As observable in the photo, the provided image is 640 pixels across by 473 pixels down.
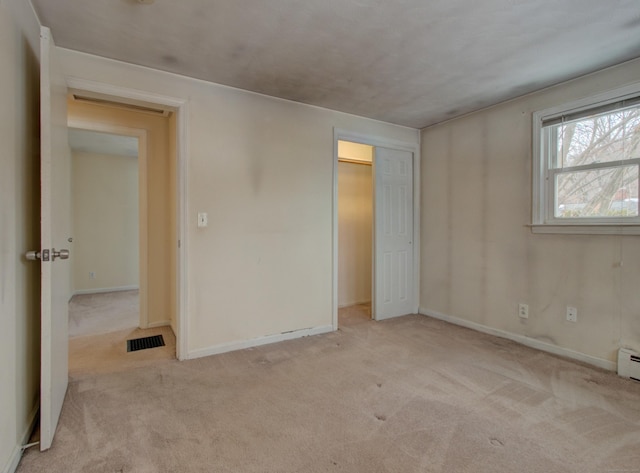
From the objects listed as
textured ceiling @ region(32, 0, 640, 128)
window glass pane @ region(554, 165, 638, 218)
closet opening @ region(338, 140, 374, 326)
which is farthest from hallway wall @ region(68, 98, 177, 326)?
window glass pane @ region(554, 165, 638, 218)

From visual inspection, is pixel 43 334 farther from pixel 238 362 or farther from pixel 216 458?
pixel 238 362

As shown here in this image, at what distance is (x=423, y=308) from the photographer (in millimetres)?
3996

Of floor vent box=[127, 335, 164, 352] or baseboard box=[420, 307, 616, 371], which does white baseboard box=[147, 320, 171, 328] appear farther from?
baseboard box=[420, 307, 616, 371]

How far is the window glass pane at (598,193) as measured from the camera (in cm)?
237

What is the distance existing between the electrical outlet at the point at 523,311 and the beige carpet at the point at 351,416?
14.2 inches

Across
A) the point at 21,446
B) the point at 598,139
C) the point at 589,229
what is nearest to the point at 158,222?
the point at 21,446

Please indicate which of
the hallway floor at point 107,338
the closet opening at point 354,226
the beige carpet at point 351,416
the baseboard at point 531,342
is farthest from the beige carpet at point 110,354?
the baseboard at point 531,342

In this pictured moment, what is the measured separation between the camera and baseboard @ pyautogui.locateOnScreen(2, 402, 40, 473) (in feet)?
4.43

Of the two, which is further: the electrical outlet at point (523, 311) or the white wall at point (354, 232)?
the white wall at point (354, 232)

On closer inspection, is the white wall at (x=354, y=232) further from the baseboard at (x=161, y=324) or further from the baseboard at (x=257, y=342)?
the baseboard at (x=161, y=324)

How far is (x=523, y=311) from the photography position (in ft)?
9.80

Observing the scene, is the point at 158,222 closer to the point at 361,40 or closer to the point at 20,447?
the point at 20,447

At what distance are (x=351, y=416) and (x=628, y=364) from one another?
2115mm

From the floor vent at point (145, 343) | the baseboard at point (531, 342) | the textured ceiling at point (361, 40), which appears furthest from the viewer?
the floor vent at point (145, 343)
